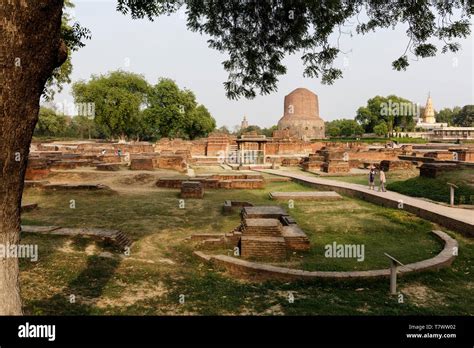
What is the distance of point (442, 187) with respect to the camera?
11.5m

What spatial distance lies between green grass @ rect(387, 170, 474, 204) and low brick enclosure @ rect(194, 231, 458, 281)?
5.26 m

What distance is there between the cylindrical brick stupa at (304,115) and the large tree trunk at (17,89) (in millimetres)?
55405

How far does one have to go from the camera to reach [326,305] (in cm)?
420

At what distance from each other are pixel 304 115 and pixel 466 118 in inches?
1983

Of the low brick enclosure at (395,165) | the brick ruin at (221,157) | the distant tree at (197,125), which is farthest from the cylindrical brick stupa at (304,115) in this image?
the low brick enclosure at (395,165)

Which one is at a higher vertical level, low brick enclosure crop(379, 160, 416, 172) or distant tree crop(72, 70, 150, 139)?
distant tree crop(72, 70, 150, 139)

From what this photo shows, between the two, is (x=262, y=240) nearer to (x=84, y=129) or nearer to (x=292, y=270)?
(x=292, y=270)

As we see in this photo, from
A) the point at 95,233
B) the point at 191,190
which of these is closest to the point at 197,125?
the point at 191,190

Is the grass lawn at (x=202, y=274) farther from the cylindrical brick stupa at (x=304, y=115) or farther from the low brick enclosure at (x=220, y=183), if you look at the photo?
the cylindrical brick stupa at (x=304, y=115)

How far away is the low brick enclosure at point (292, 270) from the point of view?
5047 mm

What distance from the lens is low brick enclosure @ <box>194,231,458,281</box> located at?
505 cm

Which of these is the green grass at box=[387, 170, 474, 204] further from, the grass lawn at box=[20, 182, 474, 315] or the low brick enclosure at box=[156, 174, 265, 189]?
the low brick enclosure at box=[156, 174, 265, 189]

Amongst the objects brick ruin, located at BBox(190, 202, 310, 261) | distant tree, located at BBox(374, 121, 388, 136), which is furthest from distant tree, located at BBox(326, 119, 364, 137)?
brick ruin, located at BBox(190, 202, 310, 261)

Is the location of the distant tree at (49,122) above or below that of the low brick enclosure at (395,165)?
above
